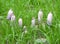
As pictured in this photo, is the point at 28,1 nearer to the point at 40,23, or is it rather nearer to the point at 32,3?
the point at 32,3

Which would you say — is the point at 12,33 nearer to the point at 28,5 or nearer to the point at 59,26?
the point at 59,26

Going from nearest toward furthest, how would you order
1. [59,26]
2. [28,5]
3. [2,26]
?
[59,26]
[2,26]
[28,5]

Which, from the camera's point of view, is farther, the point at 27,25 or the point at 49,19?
the point at 27,25

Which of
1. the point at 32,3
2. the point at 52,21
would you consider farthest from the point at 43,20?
the point at 32,3

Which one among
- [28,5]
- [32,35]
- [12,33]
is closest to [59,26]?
[32,35]

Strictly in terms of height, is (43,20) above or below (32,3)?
below

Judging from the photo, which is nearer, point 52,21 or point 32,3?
point 52,21

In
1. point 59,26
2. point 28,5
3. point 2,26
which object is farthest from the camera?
point 28,5
